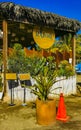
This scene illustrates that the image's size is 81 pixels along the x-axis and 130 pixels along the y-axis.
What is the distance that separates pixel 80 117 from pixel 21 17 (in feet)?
16.3

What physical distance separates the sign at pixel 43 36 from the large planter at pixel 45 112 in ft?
17.3

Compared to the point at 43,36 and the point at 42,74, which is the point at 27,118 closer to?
the point at 42,74

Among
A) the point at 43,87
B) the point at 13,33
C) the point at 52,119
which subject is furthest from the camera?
the point at 13,33

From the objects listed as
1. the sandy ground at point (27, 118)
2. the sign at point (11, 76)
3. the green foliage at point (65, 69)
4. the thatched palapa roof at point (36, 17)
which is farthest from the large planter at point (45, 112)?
the green foliage at point (65, 69)

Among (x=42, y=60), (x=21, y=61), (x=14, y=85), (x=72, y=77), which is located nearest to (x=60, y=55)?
(x=72, y=77)

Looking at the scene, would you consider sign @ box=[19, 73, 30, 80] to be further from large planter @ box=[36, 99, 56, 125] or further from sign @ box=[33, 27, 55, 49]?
large planter @ box=[36, 99, 56, 125]

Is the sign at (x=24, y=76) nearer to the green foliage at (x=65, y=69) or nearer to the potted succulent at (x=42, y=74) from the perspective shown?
the potted succulent at (x=42, y=74)

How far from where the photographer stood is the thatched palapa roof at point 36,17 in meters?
9.95

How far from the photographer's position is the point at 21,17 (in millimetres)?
10461

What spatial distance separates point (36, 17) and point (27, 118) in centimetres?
494

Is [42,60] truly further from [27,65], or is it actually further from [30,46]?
[30,46]

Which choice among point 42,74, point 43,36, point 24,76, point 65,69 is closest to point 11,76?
point 24,76

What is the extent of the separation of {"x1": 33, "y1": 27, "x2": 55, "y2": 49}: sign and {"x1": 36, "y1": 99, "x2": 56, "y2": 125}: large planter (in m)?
5.28

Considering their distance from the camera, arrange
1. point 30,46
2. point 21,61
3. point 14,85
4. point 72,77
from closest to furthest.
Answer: point 14,85 → point 21,61 → point 72,77 → point 30,46
